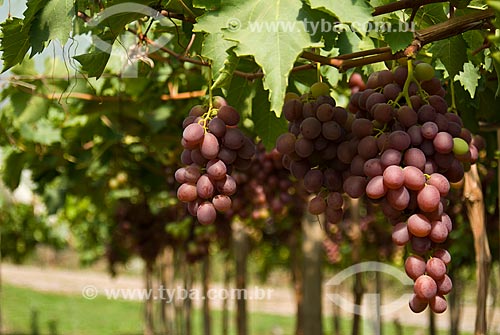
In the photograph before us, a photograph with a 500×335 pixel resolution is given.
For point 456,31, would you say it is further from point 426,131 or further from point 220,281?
point 220,281

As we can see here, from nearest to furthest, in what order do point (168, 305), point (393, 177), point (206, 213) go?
point (393, 177)
point (206, 213)
point (168, 305)

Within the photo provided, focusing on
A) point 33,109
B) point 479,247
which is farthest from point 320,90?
point 33,109

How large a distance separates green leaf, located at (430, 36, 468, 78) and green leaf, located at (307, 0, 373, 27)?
40 cm

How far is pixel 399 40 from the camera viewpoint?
1.13 metres

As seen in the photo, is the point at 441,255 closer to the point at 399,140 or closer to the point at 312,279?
the point at 399,140

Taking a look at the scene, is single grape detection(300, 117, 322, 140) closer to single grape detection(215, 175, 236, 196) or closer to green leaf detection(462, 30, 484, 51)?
single grape detection(215, 175, 236, 196)

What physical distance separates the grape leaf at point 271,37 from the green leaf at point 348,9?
43 millimetres

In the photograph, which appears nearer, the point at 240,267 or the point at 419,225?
the point at 419,225

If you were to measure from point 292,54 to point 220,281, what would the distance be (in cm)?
2869

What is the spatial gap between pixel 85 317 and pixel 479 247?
1761 centimetres

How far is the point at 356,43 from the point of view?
1524mm

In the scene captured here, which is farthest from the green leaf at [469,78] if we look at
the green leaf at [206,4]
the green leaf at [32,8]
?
the green leaf at [32,8]

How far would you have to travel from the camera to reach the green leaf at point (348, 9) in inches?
37.0

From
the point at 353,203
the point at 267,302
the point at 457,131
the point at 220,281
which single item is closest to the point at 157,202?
the point at 353,203
